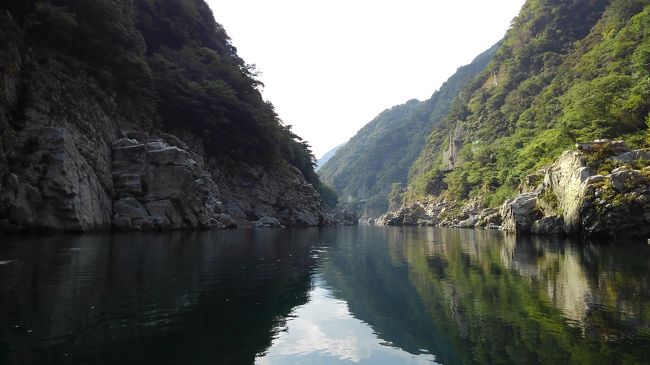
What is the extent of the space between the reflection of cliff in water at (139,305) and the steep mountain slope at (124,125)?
11.8 meters

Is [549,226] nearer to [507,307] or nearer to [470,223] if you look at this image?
[470,223]

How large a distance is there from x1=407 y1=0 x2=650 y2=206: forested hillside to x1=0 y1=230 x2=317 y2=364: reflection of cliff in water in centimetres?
5987

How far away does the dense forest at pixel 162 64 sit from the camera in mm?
41031

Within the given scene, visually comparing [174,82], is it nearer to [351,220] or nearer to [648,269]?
[648,269]

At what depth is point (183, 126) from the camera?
6606cm

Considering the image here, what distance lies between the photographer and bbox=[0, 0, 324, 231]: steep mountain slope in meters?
31.9


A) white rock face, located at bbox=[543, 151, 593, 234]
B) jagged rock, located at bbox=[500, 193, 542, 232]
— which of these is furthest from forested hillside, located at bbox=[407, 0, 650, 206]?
jagged rock, located at bbox=[500, 193, 542, 232]

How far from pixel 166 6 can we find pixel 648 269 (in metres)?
75.1

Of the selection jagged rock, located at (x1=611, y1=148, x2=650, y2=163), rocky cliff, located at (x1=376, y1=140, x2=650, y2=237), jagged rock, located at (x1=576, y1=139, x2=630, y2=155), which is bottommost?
rocky cliff, located at (x1=376, y1=140, x2=650, y2=237)

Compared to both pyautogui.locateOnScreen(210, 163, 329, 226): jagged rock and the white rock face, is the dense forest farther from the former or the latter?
the white rock face

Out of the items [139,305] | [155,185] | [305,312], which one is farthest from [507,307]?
[155,185]

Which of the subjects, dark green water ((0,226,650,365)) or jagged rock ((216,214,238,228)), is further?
jagged rock ((216,214,238,228))

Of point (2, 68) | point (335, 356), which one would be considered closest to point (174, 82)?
point (2, 68)

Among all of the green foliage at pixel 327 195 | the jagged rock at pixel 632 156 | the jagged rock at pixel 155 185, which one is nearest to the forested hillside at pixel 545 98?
the jagged rock at pixel 632 156
